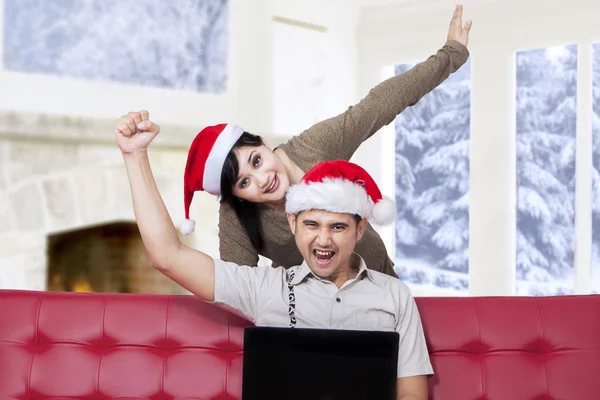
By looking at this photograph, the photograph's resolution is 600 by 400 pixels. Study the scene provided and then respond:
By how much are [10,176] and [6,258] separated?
0.36 metres

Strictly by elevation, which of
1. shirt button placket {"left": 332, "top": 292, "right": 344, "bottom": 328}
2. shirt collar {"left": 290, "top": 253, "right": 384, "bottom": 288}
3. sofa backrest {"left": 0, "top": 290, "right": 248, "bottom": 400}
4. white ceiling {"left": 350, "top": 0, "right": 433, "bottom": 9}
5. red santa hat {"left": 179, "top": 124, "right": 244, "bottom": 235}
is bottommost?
sofa backrest {"left": 0, "top": 290, "right": 248, "bottom": 400}

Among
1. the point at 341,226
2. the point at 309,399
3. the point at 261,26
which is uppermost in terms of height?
the point at 261,26

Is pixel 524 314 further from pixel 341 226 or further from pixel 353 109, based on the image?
pixel 353 109

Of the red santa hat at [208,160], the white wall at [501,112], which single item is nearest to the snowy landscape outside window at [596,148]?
the white wall at [501,112]

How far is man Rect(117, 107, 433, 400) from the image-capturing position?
5.28ft

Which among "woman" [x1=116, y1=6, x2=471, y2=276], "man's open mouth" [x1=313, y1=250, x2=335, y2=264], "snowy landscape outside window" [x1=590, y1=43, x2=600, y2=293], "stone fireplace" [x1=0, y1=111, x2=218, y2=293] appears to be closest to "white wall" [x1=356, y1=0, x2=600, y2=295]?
"snowy landscape outside window" [x1=590, y1=43, x2=600, y2=293]

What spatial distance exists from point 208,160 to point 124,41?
7.15ft

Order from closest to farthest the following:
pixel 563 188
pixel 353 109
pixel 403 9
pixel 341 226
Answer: pixel 341 226
pixel 353 109
pixel 563 188
pixel 403 9

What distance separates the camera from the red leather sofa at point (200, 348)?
1825mm

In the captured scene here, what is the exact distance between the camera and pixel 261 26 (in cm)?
424

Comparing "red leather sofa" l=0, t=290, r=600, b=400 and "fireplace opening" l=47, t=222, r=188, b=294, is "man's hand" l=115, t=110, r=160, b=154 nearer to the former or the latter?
"red leather sofa" l=0, t=290, r=600, b=400

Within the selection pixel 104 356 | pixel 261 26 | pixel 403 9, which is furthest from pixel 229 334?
pixel 403 9

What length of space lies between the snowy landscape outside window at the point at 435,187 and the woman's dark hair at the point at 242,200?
2.75 metres

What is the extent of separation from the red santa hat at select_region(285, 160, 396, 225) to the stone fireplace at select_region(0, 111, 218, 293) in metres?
2.02
